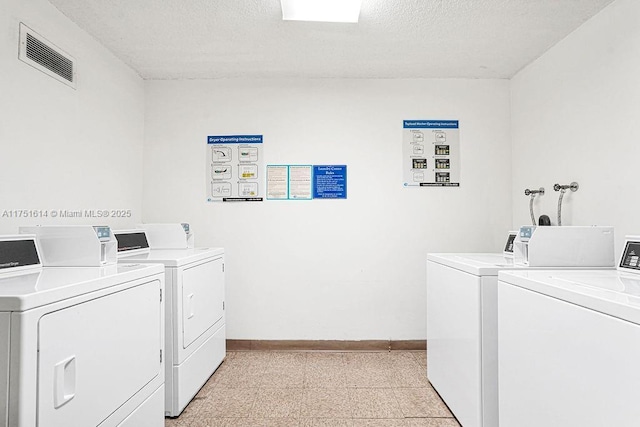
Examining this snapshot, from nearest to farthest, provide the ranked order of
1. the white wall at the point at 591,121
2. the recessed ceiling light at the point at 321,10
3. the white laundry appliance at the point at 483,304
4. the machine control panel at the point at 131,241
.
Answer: the white laundry appliance at the point at 483,304
the white wall at the point at 591,121
the recessed ceiling light at the point at 321,10
the machine control panel at the point at 131,241

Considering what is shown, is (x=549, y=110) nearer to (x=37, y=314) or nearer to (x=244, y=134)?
(x=244, y=134)

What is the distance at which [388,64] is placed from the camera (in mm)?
2926

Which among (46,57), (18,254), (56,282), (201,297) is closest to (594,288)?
(56,282)

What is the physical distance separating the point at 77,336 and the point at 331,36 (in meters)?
2.21

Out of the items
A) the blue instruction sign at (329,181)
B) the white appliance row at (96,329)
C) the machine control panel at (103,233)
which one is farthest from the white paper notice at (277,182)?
the machine control panel at (103,233)

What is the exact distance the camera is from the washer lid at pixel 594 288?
3.09ft

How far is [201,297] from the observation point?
2.42 m

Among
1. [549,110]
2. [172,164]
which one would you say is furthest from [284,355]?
[549,110]

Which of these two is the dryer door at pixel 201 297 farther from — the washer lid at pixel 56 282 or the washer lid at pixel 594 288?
the washer lid at pixel 594 288

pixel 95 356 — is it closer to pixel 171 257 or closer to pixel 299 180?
pixel 171 257

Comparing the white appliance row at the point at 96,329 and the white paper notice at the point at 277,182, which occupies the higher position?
the white paper notice at the point at 277,182

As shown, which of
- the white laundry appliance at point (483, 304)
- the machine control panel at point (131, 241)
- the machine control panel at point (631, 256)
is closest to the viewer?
the machine control panel at point (631, 256)

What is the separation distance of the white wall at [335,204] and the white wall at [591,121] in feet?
1.44

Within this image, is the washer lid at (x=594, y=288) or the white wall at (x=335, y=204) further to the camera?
the white wall at (x=335, y=204)
